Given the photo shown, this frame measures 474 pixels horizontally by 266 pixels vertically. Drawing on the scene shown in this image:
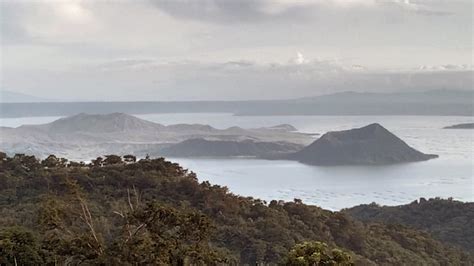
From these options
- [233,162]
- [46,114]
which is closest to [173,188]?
[233,162]

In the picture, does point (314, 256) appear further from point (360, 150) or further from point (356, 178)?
point (360, 150)

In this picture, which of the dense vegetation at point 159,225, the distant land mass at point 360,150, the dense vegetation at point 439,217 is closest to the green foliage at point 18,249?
the dense vegetation at point 159,225

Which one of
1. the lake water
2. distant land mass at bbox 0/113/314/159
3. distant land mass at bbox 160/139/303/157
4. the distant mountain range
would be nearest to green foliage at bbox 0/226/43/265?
the lake water

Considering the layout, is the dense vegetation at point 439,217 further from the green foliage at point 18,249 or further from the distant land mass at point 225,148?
the distant land mass at point 225,148

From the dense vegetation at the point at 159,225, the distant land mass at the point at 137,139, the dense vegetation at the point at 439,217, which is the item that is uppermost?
the distant land mass at the point at 137,139

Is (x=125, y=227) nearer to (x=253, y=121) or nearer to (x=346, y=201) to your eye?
(x=346, y=201)

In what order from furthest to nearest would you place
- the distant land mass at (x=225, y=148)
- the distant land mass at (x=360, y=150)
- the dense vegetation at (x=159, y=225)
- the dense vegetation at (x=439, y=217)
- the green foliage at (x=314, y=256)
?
1. the distant land mass at (x=225, y=148)
2. the distant land mass at (x=360, y=150)
3. the dense vegetation at (x=439, y=217)
4. the dense vegetation at (x=159, y=225)
5. the green foliage at (x=314, y=256)
